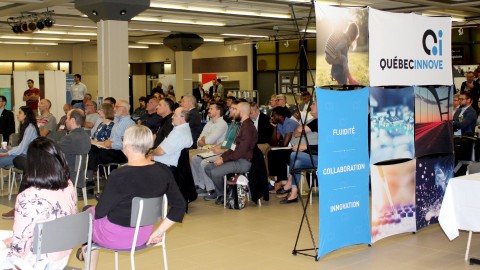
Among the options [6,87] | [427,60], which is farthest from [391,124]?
[6,87]

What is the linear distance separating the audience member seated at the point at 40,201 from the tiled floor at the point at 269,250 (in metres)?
1.82

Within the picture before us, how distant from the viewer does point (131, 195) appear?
405cm

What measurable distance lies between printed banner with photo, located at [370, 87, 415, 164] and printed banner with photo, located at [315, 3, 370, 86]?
0.96 ft

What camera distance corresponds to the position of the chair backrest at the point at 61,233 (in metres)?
3.33

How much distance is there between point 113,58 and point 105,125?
339 cm

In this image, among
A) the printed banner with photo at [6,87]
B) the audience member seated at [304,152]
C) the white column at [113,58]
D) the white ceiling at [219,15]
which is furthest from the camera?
the printed banner with photo at [6,87]

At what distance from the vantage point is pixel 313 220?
7074 millimetres

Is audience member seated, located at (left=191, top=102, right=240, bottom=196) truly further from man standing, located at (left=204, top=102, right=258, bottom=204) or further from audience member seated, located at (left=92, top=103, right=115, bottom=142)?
audience member seated, located at (left=92, top=103, right=115, bottom=142)

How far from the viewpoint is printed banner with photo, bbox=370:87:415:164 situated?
5777mm

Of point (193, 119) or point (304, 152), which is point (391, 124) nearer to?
point (304, 152)

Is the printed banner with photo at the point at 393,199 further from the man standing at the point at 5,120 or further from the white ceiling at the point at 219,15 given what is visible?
the man standing at the point at 5,120

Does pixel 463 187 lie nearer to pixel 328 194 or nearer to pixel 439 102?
pixel 328 194

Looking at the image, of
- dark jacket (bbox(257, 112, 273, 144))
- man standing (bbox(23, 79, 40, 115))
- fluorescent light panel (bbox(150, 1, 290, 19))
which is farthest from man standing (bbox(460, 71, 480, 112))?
man standing (bbox(23, 79, 40, 115))

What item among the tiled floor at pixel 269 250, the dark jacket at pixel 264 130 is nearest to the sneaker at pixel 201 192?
the dark jacket at pixel 264 130
